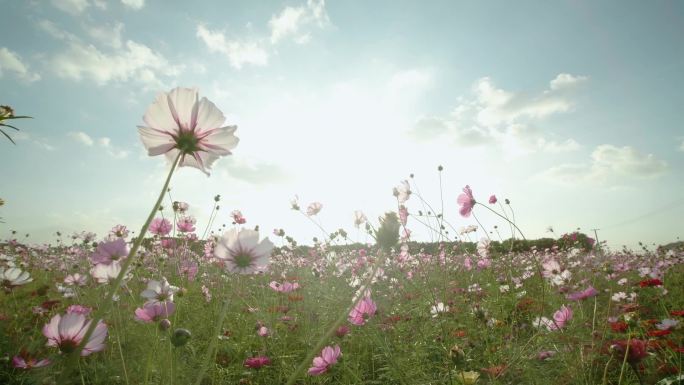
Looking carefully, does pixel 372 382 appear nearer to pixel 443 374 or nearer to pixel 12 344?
pixel 443 374

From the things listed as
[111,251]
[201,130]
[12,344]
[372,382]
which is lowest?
[372,382]

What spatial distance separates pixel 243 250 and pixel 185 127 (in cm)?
36

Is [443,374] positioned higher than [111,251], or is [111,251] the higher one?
[111,251]

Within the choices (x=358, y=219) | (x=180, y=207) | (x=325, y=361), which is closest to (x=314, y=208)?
(x=358, y=219)

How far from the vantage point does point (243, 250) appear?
970 millimetres

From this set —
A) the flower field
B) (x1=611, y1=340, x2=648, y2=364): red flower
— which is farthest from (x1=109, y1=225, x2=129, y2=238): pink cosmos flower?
(x1=611, y1=340, x2=648, y2=364): red flower

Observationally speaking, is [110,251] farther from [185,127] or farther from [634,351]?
[634,351]

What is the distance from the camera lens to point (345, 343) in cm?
229

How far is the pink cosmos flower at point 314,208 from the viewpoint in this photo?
13.2 ft

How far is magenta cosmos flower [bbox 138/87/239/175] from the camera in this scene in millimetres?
749

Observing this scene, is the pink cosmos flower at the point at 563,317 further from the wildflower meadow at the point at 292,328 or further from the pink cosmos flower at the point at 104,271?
the pink cosmos flower at the point at 104,271

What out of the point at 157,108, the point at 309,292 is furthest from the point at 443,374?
the point at 309,292

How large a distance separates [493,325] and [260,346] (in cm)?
150

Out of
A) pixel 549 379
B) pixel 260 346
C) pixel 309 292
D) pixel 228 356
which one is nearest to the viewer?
pixel 549 379
